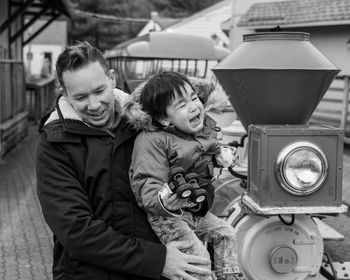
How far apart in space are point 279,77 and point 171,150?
109cm

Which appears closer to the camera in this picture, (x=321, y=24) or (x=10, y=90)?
(x=10, y=90)

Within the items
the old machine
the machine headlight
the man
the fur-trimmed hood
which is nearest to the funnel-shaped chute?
the old machine

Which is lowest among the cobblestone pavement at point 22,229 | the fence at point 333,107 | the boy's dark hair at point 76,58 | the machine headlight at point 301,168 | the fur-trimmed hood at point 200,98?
the cobblestone pavement at point 22,229

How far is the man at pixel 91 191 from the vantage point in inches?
64.7

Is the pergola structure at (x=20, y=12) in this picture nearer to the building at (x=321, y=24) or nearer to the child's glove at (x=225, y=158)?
the building at (x=321, y=24)

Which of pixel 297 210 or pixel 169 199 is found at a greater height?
pixel 169 199

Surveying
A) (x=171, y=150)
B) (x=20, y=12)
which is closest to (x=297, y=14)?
(x=20, y=12)

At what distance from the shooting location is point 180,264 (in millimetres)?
1733

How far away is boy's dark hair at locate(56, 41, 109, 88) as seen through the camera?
1.69 meters

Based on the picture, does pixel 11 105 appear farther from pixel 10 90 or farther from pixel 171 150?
pixel 171 150

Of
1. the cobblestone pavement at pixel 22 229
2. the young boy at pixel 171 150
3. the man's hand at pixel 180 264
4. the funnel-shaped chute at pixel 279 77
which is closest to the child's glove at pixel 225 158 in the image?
the young boy at pixel 171 150

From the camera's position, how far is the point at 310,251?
2781 millimetres

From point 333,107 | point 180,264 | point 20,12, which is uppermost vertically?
point 20,12

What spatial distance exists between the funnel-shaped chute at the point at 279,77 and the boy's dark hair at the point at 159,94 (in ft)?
3.23
